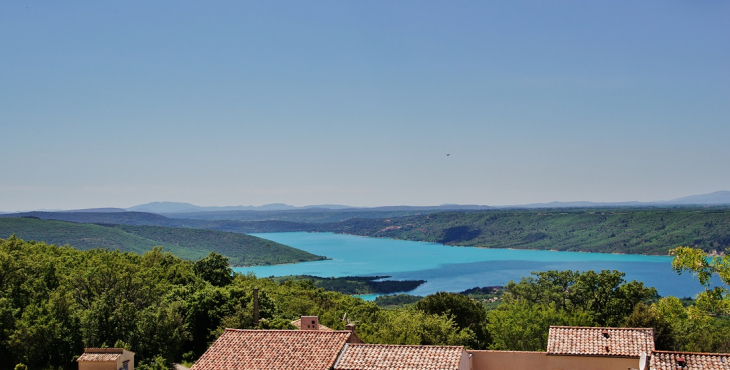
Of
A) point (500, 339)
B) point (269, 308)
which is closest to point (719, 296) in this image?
point (500, 339)

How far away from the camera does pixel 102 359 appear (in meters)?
17.1

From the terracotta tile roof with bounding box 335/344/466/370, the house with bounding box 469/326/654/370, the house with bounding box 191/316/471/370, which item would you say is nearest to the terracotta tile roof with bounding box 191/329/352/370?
the house with bounding box 191/316/471/370

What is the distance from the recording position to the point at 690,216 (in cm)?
19038

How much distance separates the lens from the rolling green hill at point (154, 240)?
11762cm

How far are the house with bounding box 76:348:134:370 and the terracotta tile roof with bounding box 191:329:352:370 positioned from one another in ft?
7.94

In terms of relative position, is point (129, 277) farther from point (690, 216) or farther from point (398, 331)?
point (690, 216)

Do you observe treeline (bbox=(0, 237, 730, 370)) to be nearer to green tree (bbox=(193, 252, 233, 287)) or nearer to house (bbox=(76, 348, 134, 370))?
green tree (bbox=(193, 252, 233, 287))

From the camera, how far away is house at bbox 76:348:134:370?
1694 centimetres

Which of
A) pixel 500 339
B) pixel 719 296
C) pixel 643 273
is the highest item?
pixel 719 296

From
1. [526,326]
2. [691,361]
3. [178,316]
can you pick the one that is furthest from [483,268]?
[691,361]

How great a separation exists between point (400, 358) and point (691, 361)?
271 inches

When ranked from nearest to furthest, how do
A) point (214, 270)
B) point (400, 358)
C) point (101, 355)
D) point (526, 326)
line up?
point (400, 358)
point (101, 355)
point (526, 326)
point (214, 270)

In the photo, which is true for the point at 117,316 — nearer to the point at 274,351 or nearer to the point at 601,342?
the point at 274,351

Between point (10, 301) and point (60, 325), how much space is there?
391cm
